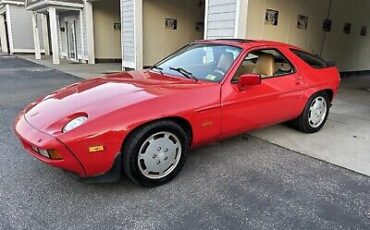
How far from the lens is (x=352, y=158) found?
12.6 ft

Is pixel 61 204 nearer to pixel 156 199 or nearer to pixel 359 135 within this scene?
pixel 156 199

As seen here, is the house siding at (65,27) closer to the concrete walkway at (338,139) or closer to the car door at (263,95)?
the concrete walkway at (338,139)

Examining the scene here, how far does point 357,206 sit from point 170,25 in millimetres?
11292

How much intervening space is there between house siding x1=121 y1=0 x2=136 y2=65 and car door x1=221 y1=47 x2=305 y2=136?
8.03 m

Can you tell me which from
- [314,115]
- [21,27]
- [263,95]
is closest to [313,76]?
[314,115]

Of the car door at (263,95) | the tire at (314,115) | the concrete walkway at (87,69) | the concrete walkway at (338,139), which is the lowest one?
the concrete walkway at (87,69)

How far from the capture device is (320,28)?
10.7 metres

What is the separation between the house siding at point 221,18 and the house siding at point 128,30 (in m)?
4.35

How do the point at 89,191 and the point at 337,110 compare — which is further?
the point at 337,110

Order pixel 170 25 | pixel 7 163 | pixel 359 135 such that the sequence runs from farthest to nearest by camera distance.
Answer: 1. pixel 170 25
2. pixel 359 135
3. pixel 7 163

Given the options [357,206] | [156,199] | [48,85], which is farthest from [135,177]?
[48,85]

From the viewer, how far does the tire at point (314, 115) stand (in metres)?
4.51

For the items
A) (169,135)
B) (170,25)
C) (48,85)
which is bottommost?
(48,85)

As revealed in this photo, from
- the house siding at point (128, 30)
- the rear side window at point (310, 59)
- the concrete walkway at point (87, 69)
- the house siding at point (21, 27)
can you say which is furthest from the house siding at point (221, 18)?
the house siding at point (21, 27)
